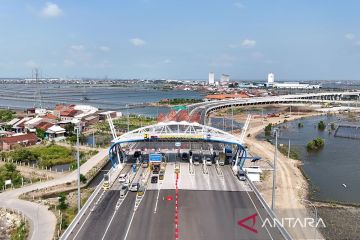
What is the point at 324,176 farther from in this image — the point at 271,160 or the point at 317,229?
the point at 317,229

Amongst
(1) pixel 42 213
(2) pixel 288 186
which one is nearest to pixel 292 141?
(2) pixel 288 186

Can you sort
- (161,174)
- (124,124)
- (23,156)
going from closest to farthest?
(161,174)
(23,156)
(124,124)

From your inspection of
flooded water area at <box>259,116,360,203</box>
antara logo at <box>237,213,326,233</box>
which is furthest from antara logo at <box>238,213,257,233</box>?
flooded water area at <box>259,116,360,203</box>

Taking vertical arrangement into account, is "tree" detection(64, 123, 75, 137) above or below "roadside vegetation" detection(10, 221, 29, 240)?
above

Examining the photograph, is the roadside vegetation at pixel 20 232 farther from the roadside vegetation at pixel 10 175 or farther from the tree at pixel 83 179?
the tree at pixel 83 179

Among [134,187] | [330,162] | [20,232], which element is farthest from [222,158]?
[20,232]

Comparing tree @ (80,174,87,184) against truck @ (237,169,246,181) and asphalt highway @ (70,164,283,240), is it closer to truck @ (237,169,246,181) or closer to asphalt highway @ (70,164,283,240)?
asphalt highway @ (70,164,283,240)

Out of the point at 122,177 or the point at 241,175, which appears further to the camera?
the point at 241,175

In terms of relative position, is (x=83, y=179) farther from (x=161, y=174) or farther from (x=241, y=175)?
(x=241, y=175)

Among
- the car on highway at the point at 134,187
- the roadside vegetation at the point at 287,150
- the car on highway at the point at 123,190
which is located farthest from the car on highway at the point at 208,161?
the roadside vegetation at the point at 287,150

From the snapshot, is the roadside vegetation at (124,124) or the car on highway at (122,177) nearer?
the car on highway at (122,177)

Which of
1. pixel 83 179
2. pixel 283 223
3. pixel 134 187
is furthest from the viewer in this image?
pixel 83 179

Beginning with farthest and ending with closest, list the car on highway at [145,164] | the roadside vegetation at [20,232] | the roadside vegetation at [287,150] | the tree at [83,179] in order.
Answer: the roadside vegetation at [287,150], the car on highway at [145,164], the tree at [83,179], the roadside vegetation at [20,232]
